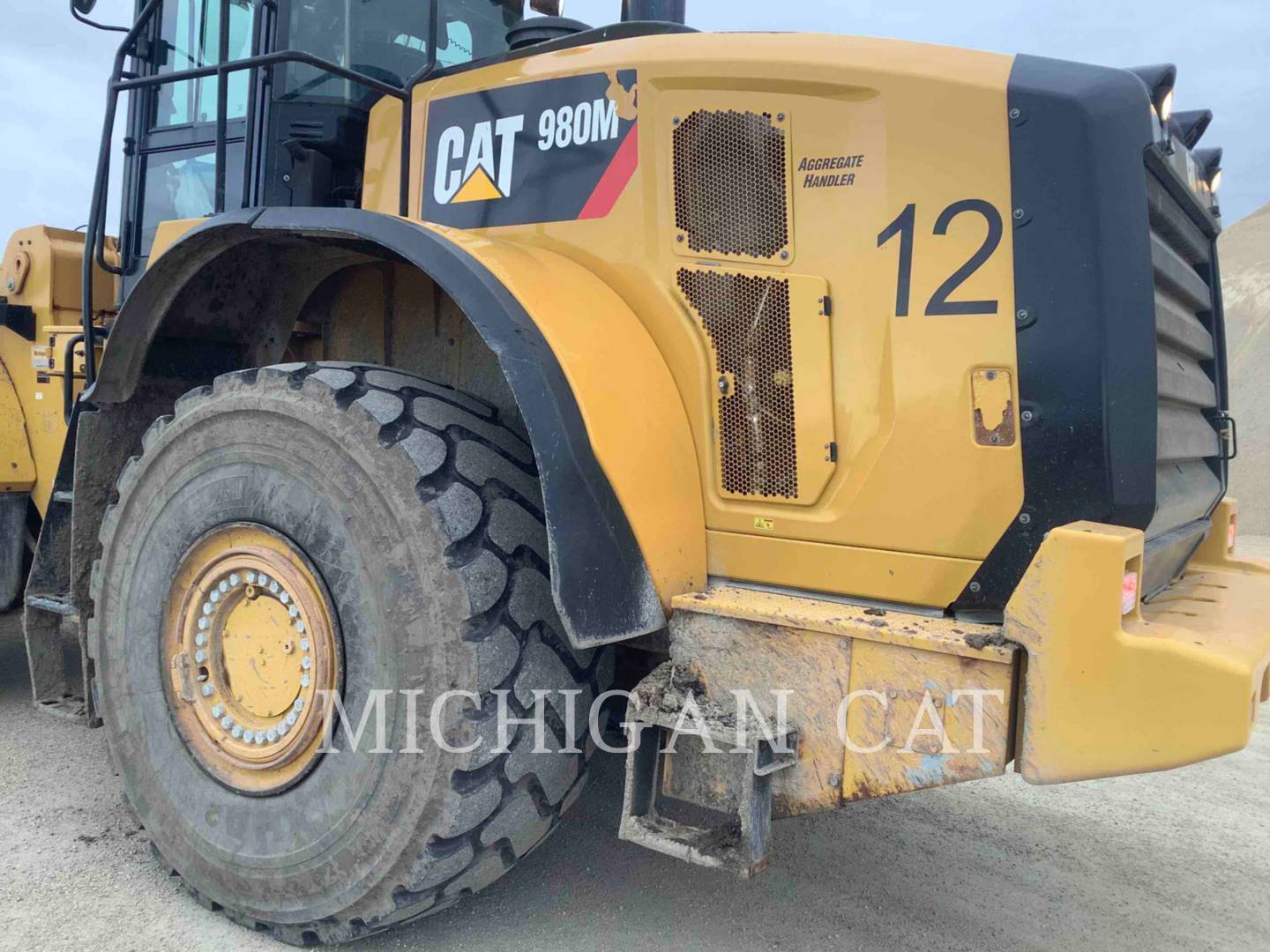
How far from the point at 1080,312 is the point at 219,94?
A: 257 centimetres

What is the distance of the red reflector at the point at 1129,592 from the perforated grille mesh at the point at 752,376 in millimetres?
702

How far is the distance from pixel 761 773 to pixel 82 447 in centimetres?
233

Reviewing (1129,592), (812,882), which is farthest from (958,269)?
(812,882)

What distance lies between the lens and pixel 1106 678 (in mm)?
1843

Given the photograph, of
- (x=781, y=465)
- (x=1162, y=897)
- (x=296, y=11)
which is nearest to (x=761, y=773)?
(x=781, y=465)

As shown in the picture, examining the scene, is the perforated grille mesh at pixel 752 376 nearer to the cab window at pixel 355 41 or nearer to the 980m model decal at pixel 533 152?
the 980m model decal at pixel 533 152

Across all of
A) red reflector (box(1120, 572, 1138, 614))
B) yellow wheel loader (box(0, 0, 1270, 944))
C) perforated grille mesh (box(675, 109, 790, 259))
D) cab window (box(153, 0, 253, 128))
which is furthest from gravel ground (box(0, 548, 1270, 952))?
cab window (box(153, 0, 253, 128))

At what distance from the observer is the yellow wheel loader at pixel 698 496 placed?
205cm

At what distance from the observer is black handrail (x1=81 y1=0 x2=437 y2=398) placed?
2.86 metres

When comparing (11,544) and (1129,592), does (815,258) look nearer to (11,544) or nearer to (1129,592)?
(1129,592)

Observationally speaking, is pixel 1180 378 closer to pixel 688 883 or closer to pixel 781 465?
pixel 781 465

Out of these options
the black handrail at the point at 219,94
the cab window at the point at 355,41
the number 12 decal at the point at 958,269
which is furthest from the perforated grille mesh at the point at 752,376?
the cab window at the point at 355,41

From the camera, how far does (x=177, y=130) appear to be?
141 inches

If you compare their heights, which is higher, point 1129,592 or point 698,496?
point 698,496
